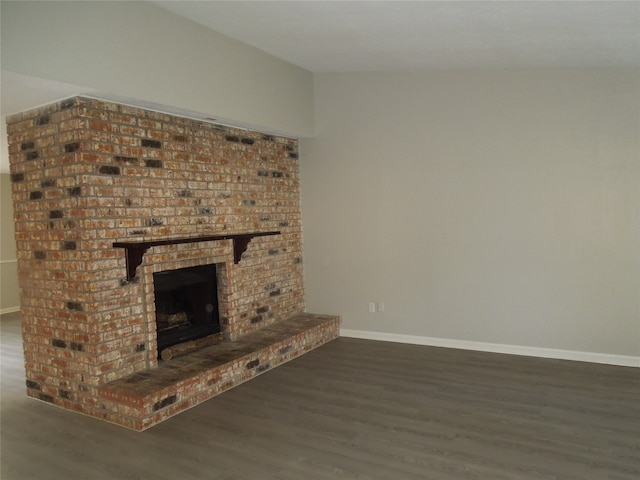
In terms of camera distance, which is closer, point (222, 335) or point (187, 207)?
point (187, 207)

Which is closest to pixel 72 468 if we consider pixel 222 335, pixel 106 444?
pixel 106 444

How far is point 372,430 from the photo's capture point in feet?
10.5

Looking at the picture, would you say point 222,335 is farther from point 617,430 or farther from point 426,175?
point 617,430

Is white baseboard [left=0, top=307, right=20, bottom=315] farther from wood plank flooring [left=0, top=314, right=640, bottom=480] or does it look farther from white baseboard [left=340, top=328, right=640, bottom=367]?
white baseboard [left=340, top=328, right=640, bottom=367]

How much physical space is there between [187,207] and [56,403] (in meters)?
1.89

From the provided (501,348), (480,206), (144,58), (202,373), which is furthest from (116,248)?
(501,348)

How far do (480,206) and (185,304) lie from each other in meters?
3.10

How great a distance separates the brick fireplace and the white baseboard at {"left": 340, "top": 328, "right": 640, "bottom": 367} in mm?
1203

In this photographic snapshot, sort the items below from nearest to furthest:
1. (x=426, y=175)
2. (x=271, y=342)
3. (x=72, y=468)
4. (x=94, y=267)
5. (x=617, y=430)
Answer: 1. (x=72, y=468)
2. (x=617, y=430)
3. (x=94, y=267)
4. (x=271, y=342)
5. (x=426, y=175)

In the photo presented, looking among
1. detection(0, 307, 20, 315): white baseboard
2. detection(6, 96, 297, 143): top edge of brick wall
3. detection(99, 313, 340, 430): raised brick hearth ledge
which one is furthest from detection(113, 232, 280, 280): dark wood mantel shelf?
detection(0, 307, 20, 315): white baseboard

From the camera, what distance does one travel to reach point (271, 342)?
462cm

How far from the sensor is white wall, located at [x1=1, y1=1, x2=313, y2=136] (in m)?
2.83

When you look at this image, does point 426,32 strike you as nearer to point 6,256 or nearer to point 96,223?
point 96,223

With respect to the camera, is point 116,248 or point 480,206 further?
point 480,206
